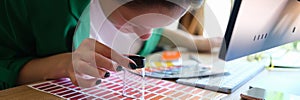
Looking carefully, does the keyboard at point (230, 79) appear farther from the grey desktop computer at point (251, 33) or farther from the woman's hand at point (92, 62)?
the woman's hand at point (92, 62)

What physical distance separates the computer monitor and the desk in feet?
0.33

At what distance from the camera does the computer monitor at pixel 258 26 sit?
37 cm

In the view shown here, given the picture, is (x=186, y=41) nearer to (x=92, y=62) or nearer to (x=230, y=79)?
(x=230, y=79)

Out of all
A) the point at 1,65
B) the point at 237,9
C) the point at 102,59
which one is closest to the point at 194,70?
the point at 102,59

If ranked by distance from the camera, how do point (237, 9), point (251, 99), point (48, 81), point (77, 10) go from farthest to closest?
point (77, 10) < point (48, 81) < point (251, 99) < point (237, 9)

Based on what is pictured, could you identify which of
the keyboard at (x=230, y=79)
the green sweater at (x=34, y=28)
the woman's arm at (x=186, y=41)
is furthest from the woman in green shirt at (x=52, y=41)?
the woman's arm at (x=186, y=41)

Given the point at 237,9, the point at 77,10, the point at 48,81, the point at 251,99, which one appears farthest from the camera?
the point at 77,10

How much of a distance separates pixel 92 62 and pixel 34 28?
0.24 m

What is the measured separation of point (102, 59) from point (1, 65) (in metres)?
0.28

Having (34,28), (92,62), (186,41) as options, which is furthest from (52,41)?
(186,41)

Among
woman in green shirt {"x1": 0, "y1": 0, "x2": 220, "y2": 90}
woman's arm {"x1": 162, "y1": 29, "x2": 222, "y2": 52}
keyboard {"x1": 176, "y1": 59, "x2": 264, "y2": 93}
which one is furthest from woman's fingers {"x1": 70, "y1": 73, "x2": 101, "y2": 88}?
woman's arm {"x1": 162, "y1": 29, "x2": 222, "y2": 52}

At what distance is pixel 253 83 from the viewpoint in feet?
2.06

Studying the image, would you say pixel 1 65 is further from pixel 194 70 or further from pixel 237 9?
pixel 237 9

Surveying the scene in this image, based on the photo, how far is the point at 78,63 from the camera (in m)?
0.56
